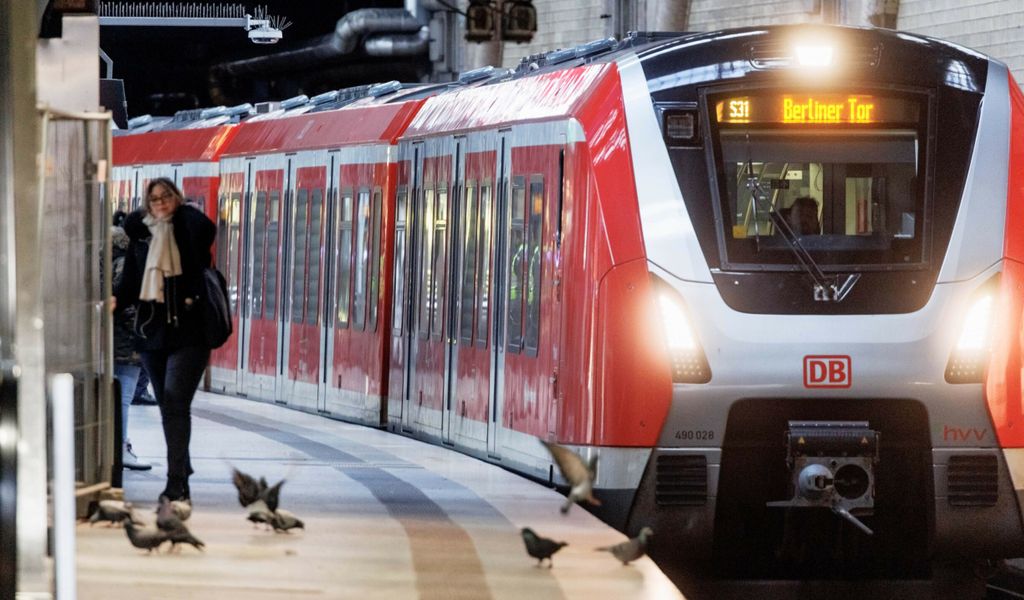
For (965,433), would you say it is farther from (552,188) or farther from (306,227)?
(306,227)

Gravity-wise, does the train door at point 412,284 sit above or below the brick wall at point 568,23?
below

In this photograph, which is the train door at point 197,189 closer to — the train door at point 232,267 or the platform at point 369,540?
the train door at point 232,267

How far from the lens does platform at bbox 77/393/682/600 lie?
9734 millimetres

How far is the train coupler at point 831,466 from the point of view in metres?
11.4

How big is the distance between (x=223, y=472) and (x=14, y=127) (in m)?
6.94

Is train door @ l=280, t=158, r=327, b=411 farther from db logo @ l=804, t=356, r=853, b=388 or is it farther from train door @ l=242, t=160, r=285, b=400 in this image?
db logo @ l=804, t=356, r=853, b=388

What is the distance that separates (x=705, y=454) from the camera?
11.5 metres

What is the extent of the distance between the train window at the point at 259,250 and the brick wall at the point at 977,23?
6.79m

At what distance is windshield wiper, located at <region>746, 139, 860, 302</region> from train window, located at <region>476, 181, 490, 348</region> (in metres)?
3.28

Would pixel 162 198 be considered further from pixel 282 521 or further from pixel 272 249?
pixel 272 249

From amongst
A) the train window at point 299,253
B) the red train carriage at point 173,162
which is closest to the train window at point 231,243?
the red train carriage at point 173,162

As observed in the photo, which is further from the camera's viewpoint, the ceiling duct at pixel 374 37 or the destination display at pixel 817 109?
the ceiling duct at pixel 374 37

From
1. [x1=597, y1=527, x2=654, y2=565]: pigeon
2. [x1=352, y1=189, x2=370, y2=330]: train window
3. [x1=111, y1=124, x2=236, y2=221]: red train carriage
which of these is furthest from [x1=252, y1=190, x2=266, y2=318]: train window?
[x1=597, y1=527, x2=654, y2=565]: pigeon

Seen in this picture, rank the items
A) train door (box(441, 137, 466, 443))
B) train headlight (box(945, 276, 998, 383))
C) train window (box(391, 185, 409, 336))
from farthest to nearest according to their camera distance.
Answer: train window (box(391, 185, 409, 336)), train door (box(441, 137, 466, 443)), train headlight (box(945, 276, 998, 383))
